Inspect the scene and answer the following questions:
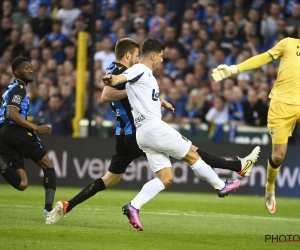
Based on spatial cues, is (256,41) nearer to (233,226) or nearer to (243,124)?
(243,124)

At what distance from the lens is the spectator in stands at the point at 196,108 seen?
17133 mm

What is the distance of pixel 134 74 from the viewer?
8.96 metres

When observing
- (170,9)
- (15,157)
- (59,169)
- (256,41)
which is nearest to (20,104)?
(15,157)

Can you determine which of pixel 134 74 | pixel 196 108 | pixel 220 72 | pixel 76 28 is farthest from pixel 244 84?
pixel 134 74

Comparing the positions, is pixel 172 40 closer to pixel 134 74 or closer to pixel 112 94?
pixel 112 94

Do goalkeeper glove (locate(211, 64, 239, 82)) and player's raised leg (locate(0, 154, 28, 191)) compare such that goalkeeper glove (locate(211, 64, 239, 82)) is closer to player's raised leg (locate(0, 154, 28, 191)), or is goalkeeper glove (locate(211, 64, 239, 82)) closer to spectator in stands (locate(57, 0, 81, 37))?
player's raised leg (locate(0, 154, 28, 191))

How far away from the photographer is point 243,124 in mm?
16719

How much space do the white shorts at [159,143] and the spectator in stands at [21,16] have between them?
12.7 meters

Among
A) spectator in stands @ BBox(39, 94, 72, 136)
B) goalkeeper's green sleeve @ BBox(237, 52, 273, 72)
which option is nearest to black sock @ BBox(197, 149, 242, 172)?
goalkeeper's green sleeve @ BBox(237, 52, 273, 72)

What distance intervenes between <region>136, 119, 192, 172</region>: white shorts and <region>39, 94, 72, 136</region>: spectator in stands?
881cm

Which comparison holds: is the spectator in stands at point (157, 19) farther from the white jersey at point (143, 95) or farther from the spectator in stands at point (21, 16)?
the white jersey at point (143, 95)

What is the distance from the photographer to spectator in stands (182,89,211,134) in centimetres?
1713

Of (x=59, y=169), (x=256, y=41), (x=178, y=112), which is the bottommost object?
(x=59, y=169)

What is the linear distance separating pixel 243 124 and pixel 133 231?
7.71 m
